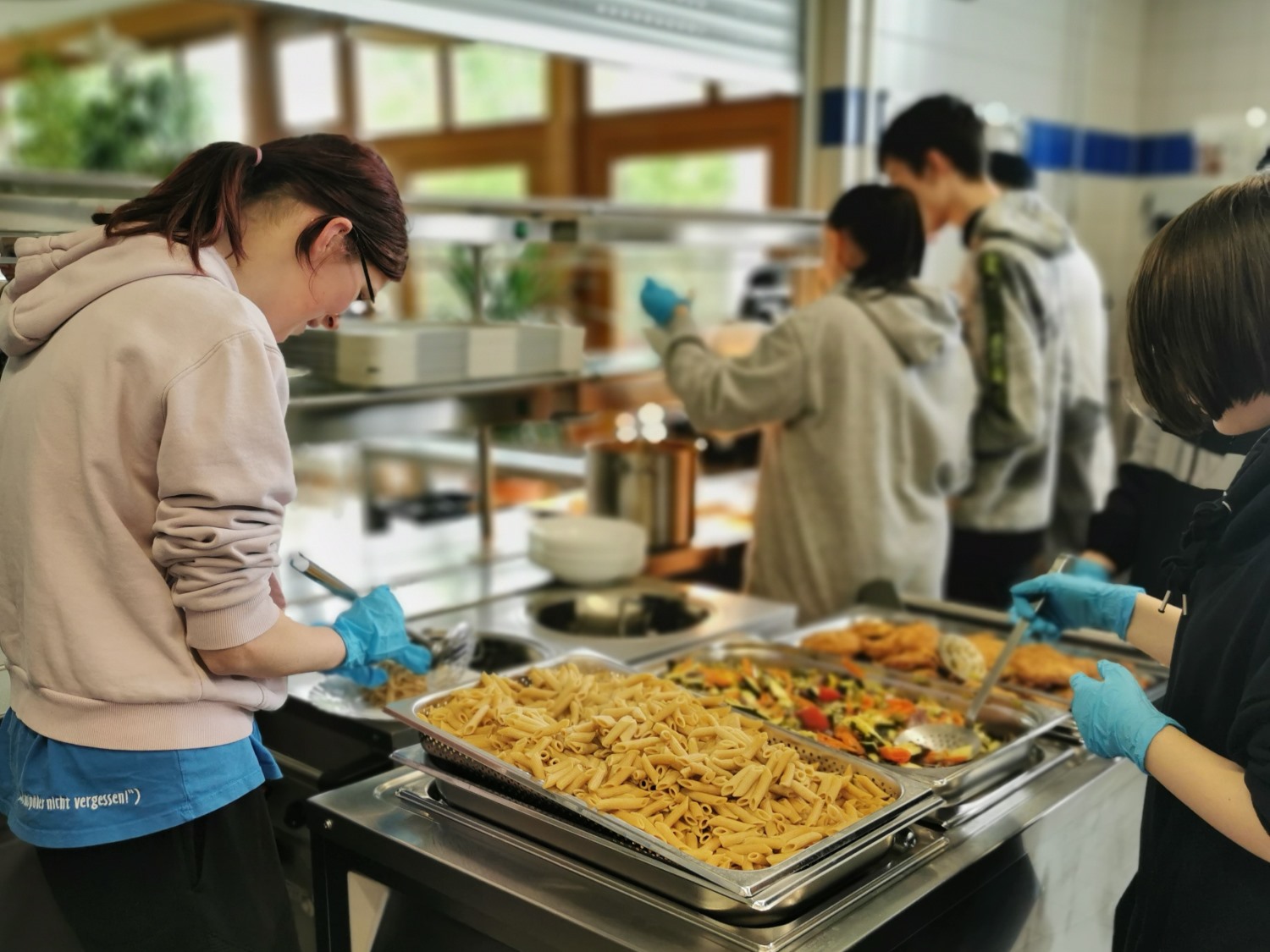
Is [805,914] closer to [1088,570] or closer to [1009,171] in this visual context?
[1088,570]

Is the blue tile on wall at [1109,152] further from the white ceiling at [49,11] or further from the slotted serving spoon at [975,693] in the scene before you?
the white ceiling at [49,11]

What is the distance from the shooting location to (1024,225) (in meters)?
2.81

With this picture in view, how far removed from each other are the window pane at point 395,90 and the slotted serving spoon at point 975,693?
6563 millimetres

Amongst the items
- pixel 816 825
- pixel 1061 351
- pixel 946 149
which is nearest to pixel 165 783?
pixel 816 825

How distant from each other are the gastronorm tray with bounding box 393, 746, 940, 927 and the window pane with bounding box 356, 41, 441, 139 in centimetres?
691

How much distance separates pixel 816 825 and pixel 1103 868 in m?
0.66

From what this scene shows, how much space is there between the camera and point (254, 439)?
46.2 inches

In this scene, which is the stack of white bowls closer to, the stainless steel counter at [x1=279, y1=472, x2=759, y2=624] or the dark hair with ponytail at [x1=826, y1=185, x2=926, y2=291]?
the stainless steel counter at [x1=279, y1=472, x2=759, y2=624]

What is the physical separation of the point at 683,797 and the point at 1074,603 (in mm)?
739

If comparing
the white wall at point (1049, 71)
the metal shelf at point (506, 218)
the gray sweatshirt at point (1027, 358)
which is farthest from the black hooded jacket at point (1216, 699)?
the white wall at point (1049, 71)

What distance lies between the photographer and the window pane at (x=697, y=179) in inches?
235

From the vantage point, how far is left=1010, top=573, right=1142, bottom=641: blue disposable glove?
162 centimetres

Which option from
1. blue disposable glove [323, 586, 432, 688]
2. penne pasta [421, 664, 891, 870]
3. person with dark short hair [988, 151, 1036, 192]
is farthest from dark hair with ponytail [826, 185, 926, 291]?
blue disposable glove [323, 586, 432, 688]

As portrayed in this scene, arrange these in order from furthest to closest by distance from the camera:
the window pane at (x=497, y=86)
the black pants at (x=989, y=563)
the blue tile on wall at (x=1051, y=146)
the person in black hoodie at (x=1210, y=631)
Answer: the window pane at (x=497, y=86), the blue tile on wall at (x=1051, y=146), the black pants at (x=989, y=563), the person in black hoodie at (x=1210, y=631)
